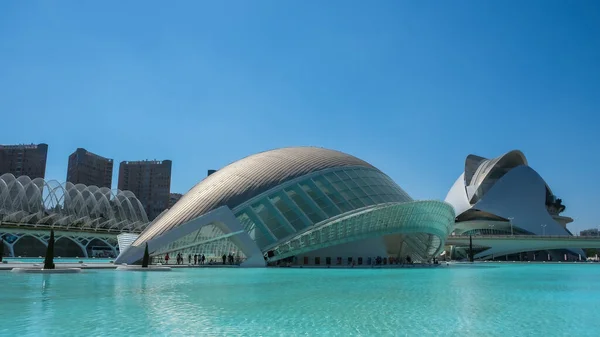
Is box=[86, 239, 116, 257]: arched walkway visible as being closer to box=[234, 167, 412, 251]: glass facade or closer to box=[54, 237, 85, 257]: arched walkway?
box=[54, 237, 85, 257]: arched walkway

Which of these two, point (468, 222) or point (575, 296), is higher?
point (468, 222)

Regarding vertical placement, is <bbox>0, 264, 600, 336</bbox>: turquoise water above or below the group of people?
below

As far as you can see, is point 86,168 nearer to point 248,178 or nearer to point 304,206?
point 248,178

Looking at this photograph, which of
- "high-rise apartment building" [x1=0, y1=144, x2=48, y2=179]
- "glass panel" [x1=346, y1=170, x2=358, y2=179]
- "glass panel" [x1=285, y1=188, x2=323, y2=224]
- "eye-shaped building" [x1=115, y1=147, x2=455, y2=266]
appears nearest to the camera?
"eye-shaped building" [x1=115, y1=147, x2=455, y2=266]

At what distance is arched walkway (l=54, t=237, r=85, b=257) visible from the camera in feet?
259

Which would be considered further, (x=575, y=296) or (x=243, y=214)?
(x=243, y=214)

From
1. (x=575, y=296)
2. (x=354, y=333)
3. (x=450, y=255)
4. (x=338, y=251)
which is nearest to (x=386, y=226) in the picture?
(x=338, y=251)

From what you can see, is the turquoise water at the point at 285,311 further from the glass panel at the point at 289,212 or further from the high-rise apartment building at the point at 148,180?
the high-rise apartment building at the point at 148,180

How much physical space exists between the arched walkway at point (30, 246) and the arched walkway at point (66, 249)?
2923 millimetres

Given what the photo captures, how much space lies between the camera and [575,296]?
57.5 ft

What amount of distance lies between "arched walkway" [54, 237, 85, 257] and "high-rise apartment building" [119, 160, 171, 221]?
54025 millimetres

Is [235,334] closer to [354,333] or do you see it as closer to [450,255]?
[354,333]

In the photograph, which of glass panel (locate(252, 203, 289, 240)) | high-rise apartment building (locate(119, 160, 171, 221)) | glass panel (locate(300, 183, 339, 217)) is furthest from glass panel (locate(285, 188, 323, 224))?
high-rise apartment building (locate(119, 160, 171, 221))

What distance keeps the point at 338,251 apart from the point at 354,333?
32466 mm
